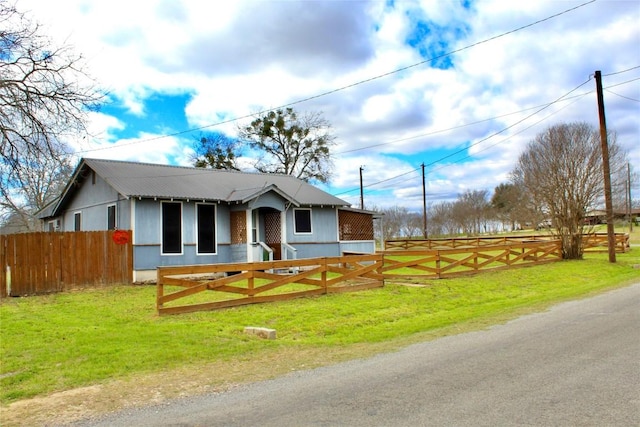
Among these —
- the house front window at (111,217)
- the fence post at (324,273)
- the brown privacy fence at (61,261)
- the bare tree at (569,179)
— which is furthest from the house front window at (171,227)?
the bare tree at (569,179)

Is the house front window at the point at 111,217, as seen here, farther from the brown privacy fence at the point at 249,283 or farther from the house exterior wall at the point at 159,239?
the brown privacy fence at the point at 249,283

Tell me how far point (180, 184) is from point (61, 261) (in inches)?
233

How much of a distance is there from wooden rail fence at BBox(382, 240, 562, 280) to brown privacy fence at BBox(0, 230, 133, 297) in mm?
8907

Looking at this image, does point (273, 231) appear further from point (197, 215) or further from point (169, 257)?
point (169, 257)

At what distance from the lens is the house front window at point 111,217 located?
17.7m

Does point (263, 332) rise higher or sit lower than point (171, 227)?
lower

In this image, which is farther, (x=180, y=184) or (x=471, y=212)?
(x=471, y=212)

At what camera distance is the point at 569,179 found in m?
23.3

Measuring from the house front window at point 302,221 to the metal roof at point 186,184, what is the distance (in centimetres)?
52

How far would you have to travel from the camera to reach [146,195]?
16.7 m

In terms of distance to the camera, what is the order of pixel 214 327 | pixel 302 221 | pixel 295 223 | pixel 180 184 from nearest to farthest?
pixel 214 327, pixel 180 184, pixel 295 223, pixel 302 221

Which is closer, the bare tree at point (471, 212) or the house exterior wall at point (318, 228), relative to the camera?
the house exterior wall at point (318, 228)

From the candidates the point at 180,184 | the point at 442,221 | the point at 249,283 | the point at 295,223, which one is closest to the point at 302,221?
the point at 295,223

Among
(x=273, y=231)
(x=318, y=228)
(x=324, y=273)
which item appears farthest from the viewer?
(x=318, y=228)
